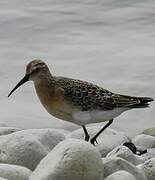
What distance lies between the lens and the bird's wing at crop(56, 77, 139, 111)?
6.91 metres

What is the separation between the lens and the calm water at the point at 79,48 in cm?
916

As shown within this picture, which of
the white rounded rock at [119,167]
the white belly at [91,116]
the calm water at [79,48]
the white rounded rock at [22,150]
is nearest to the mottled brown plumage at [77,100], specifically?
the white belly at [91,116]

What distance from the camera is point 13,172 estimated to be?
5633 mm

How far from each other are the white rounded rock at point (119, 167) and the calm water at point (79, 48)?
2772 millimetres

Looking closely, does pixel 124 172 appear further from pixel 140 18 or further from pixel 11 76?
pixel 140 18

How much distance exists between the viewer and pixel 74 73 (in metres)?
10.5

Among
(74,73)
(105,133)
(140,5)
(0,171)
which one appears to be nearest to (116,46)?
(74,73)

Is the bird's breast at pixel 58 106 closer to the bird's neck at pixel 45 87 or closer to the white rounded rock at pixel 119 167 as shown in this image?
the bird's neck at pixel 45 87

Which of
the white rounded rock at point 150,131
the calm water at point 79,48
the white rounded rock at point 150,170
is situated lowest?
the calm water at point 79,48

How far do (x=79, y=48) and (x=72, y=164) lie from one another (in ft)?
20.7

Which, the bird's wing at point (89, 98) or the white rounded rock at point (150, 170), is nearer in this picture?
the white rounded rock at point (150, 170)

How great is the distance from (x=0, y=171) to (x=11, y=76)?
4.87 metres

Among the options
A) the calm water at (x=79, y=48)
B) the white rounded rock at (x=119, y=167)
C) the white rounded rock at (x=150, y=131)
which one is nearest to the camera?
the white rounded rock at (x=119, y=167)

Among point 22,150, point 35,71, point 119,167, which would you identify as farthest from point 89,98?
point 119,167
